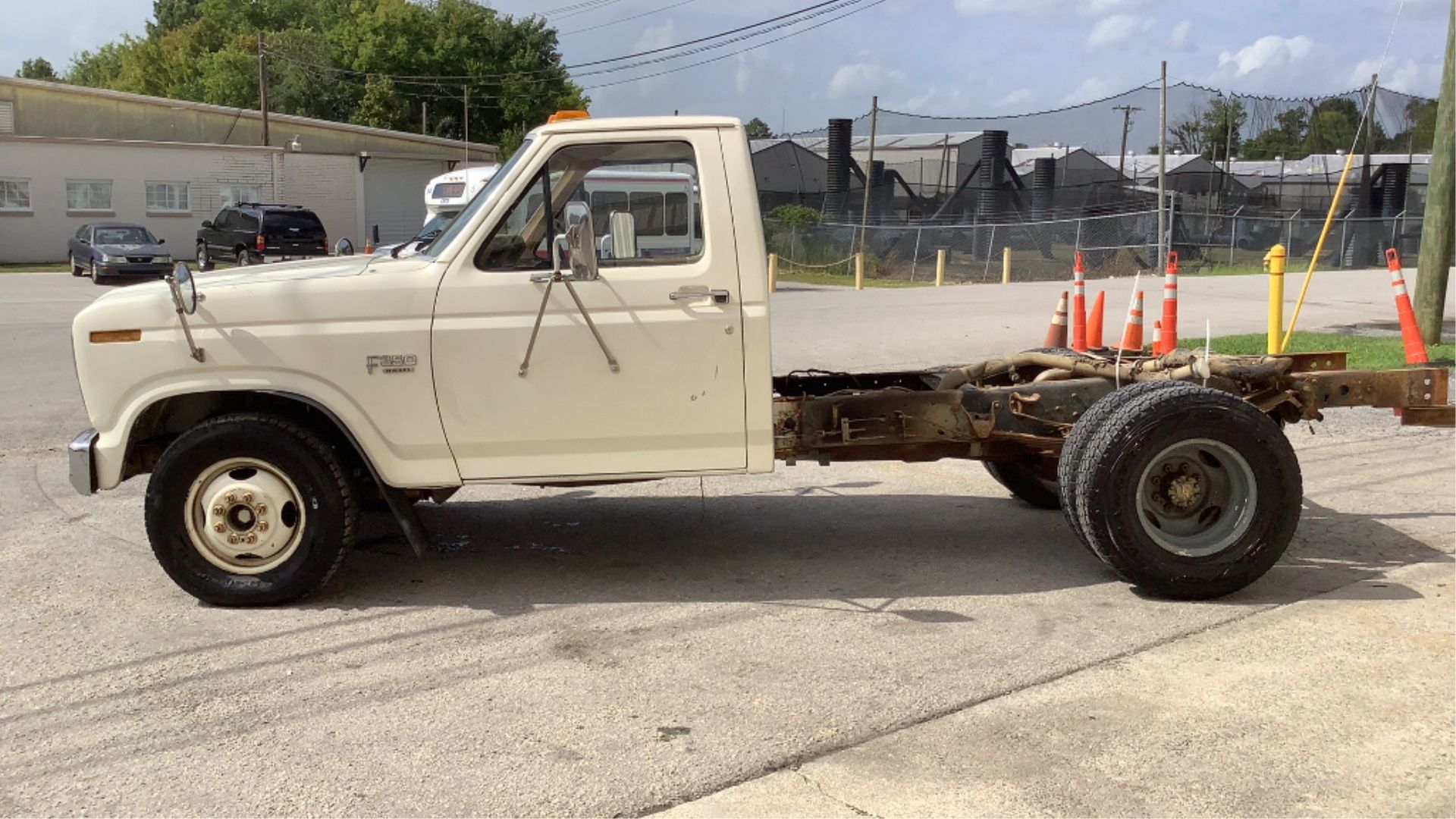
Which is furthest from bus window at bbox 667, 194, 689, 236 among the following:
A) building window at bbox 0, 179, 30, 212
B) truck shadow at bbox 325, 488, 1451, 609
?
building window at bbox 0, 179, 30, 212

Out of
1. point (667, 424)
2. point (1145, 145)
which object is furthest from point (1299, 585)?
point (1145, 145)

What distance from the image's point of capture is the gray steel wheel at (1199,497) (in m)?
5.57

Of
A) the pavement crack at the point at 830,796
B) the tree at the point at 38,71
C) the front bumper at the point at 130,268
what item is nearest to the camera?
the pavement crack at the point at 830,796

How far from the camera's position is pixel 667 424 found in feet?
18.2

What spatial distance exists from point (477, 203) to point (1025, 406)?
265 cm

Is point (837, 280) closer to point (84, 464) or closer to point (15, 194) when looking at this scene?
point (15, 194)

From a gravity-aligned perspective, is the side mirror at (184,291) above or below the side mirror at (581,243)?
below

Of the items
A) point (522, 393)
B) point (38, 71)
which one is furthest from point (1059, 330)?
point (38, 71)

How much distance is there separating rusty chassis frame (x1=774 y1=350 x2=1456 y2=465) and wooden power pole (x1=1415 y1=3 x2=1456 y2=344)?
8480 millimetres

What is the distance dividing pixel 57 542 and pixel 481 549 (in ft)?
7.18

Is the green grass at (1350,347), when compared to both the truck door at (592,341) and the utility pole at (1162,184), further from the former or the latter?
the utility pole at (1162,184)

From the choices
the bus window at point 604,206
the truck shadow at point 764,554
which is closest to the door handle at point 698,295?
the bus window at point 604,206

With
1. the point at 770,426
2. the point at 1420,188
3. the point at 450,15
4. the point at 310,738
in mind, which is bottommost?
the point at 310,738

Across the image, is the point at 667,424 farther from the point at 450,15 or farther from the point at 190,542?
the point at 450,15
